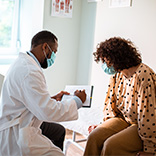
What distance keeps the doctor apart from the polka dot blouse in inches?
17.8

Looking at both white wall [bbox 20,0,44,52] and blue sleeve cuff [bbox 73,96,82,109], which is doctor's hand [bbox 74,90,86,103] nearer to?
blue sleeve cuff [bbox 73,96,82,109]

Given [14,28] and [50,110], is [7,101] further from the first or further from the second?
[14,28]

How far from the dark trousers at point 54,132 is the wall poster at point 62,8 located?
159 centimetres

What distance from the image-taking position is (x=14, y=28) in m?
3.61

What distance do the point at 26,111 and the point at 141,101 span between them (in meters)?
0.75

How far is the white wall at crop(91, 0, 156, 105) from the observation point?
260 centimetres

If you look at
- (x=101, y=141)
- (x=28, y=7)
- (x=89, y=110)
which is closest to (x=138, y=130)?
(x=101, y=141)

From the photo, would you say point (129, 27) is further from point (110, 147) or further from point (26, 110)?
point (26, 110)

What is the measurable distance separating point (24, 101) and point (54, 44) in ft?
1.56

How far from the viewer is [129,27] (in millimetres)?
2805

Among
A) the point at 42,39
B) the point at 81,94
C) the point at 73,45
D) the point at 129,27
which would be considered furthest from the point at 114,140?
the point at 73,45

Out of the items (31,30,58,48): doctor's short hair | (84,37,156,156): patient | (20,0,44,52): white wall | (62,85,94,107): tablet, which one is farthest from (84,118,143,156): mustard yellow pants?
(20,0,44,52): white wall

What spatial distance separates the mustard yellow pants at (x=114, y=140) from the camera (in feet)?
5.90

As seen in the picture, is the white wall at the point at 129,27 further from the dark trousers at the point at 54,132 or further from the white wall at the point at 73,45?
the dark trousers at the point at 54,132
